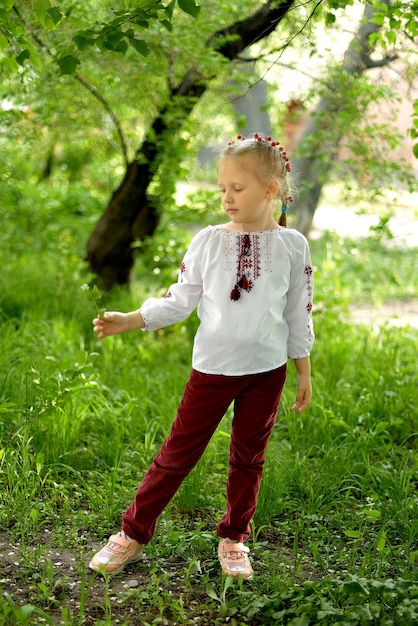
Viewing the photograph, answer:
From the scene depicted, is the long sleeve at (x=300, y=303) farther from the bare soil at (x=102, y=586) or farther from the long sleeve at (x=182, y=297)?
the bare soil at (x=102, y=586)

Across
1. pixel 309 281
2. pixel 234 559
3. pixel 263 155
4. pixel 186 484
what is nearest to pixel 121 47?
pixel 263 155

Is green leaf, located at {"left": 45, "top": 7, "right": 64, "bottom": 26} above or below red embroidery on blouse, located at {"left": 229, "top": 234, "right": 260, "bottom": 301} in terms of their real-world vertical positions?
above

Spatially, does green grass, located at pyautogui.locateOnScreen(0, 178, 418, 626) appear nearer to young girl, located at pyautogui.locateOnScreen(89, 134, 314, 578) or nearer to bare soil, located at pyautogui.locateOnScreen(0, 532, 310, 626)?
bare soil, located at pyautogui.locateOnScreen(0, 532, 310, 626)

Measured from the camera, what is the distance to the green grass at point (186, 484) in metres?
2.35

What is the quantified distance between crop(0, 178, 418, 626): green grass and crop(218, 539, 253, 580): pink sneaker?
0.14 ft

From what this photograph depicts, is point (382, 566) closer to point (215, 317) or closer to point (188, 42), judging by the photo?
point (215, 317)

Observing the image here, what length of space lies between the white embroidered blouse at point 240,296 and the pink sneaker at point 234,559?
2.03 feet

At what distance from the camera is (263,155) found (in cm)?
243

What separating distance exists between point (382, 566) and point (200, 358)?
0.88m

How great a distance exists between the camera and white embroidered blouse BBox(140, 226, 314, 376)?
242 cm

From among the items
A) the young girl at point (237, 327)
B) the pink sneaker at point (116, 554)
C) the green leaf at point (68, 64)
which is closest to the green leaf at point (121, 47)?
the green leaf at point (68, 64)

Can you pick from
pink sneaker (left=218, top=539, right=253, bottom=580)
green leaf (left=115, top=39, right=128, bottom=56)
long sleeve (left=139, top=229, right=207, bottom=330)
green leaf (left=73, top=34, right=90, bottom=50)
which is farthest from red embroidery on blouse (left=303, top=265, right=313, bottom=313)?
green leaf (left=73, top=34, right=90, bottom=50)

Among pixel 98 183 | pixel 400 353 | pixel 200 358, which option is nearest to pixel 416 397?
pixel 400 353

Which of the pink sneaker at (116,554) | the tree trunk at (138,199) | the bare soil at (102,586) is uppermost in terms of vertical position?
the tree trunk at (138,199)
